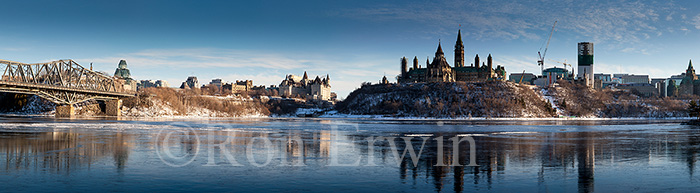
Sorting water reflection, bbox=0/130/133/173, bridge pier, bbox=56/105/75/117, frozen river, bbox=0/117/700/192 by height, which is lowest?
frozen river, bbox=0/117/700/192

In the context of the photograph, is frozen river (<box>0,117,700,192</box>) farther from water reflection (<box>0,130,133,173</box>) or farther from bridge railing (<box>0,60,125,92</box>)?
bridge railing (<box>0,60,125,92</box>)

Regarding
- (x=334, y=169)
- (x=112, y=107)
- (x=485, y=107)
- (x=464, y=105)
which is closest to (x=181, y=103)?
(x=112, y=107)

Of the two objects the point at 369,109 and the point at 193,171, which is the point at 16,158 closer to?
the point at 193,171

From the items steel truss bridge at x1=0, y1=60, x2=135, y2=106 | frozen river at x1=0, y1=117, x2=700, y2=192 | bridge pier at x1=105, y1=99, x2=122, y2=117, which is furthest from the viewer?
bridge pier at x1=105, y1=99, x2=122, y2=117

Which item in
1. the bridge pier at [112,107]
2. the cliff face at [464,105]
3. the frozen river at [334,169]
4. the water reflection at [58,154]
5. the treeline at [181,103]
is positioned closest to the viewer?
the frozen river at [334,169]

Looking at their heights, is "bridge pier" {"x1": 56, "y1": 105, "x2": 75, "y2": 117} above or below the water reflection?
above

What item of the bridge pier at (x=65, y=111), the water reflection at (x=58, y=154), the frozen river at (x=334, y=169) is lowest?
the frozen river at (x=334, y=169)

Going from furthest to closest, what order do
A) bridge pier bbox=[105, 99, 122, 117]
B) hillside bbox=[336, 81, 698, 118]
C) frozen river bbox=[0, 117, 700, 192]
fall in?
hillside bbox=[336, 81, 698, 118]
bridge pier bbox=[105, 99, 122, 117]
frozen river bbox=[0, 117, 700, 192]

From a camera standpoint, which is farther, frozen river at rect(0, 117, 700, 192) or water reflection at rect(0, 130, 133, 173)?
water reflection at rect(0, 130, 133, 173)

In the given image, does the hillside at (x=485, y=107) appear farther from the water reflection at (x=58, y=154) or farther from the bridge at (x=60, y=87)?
the water reflection at (x=58, y=154)

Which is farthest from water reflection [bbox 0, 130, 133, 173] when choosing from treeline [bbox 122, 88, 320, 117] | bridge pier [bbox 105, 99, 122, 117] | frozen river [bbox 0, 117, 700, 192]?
treeline [bbox 122, 88, 320, 117]

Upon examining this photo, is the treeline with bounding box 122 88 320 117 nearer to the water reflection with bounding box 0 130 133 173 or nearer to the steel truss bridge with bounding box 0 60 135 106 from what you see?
the steel truss bridge with bounding box 0 60 135 106

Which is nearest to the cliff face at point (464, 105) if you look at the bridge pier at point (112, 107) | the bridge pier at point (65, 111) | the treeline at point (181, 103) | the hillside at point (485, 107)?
the hillside at point (485, 107)

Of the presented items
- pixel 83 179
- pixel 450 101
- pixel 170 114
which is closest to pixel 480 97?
pixel 450 101
